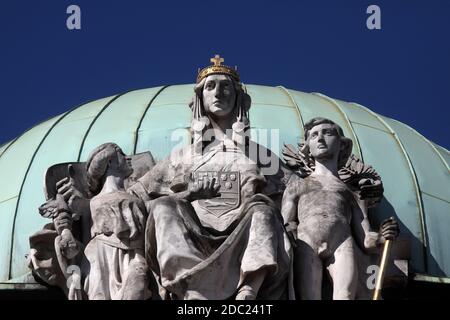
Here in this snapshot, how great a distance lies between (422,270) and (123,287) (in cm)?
542

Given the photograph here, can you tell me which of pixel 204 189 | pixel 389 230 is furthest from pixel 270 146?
pixel 389 230

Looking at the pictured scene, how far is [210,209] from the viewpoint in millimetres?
29766

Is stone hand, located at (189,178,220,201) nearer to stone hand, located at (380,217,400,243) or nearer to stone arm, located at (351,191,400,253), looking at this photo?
stone arm, located at (351,191,400,253)

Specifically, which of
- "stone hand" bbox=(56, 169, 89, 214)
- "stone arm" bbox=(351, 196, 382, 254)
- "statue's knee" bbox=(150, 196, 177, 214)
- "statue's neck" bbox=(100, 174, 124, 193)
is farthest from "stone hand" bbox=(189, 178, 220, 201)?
"stone arm" bbox=(351, 196, 382, 254)

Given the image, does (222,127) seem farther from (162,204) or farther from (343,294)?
(343,294)

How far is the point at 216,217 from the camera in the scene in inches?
1168

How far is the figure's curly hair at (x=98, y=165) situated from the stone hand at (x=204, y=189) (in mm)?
1516

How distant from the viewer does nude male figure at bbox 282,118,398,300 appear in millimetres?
29266

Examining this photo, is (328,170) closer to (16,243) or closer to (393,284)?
(393,284)

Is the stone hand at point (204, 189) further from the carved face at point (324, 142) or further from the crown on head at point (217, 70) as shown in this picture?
the crown on head at point (217, 70)

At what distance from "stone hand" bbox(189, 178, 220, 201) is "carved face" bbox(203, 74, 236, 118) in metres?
1.53

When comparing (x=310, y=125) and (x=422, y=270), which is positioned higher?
(x=310, y=125)
